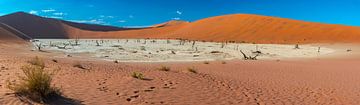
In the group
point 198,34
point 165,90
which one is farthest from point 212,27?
point 165,90

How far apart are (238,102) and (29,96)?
4.78 meters

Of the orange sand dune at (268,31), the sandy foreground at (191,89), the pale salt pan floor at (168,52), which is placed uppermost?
the orange sand dune at (268,31)

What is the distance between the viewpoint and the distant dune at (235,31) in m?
64.6

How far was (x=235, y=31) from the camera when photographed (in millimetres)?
76875

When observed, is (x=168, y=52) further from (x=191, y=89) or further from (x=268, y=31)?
(x=268, y=31)

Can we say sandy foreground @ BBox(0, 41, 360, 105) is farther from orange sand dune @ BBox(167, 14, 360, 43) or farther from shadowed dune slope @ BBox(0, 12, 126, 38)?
shadowed dune slope @ BBox(0, 12, 126, 38)

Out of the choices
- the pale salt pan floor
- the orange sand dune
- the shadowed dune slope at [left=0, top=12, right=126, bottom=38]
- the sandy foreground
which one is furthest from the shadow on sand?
the shadowed dune slope at [left=0, top=12, right=126, bottom=38]

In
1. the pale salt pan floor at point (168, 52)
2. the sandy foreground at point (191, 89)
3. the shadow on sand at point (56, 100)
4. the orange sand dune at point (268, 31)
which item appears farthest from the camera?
the orange sand dune at point (268, 31)

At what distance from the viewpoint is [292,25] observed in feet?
251

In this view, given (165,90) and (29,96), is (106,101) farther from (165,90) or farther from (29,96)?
(165,90)

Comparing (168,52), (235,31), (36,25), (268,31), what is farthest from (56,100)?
(36,25)

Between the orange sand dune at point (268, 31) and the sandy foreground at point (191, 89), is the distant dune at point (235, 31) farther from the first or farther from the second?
the sandy foreground at point (191, 89)

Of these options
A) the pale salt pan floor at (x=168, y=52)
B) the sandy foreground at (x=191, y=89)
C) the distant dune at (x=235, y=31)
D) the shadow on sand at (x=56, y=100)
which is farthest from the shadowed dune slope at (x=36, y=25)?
the shadow on sand at (x=56, y=100)

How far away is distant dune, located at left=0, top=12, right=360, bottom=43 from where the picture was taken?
64.6 meters
